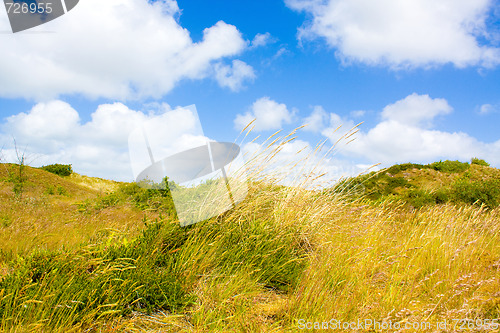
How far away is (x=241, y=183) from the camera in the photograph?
3625mm

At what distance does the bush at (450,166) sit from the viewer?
12391 millimetres

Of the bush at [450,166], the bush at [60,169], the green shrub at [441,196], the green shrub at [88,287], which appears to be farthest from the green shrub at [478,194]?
the bush at [60,169]

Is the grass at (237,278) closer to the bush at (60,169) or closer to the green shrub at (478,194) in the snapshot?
the green shrub at (478,194)

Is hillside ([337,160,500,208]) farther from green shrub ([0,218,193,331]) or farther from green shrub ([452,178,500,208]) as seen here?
green shrub ([0,218,193,331])

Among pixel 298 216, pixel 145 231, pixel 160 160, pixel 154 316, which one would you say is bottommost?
pixel 154 316

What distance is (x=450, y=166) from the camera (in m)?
12.6

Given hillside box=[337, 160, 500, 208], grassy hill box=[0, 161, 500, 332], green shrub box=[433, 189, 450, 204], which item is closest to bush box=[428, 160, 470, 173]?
hillside box=[337, 160, 500, 208]

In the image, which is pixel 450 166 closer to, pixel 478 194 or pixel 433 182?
pixel 433 182

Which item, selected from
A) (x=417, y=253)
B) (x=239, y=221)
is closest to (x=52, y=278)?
(x=239, y=221)

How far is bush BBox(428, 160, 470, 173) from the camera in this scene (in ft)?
40.7

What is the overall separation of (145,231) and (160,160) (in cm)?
125

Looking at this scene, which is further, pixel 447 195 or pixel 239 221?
pixel 447 195

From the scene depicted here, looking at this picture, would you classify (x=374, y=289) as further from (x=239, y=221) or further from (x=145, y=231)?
(x=145, y=231)

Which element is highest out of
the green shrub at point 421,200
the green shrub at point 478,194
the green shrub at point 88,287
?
the green shrub at point 88,287
